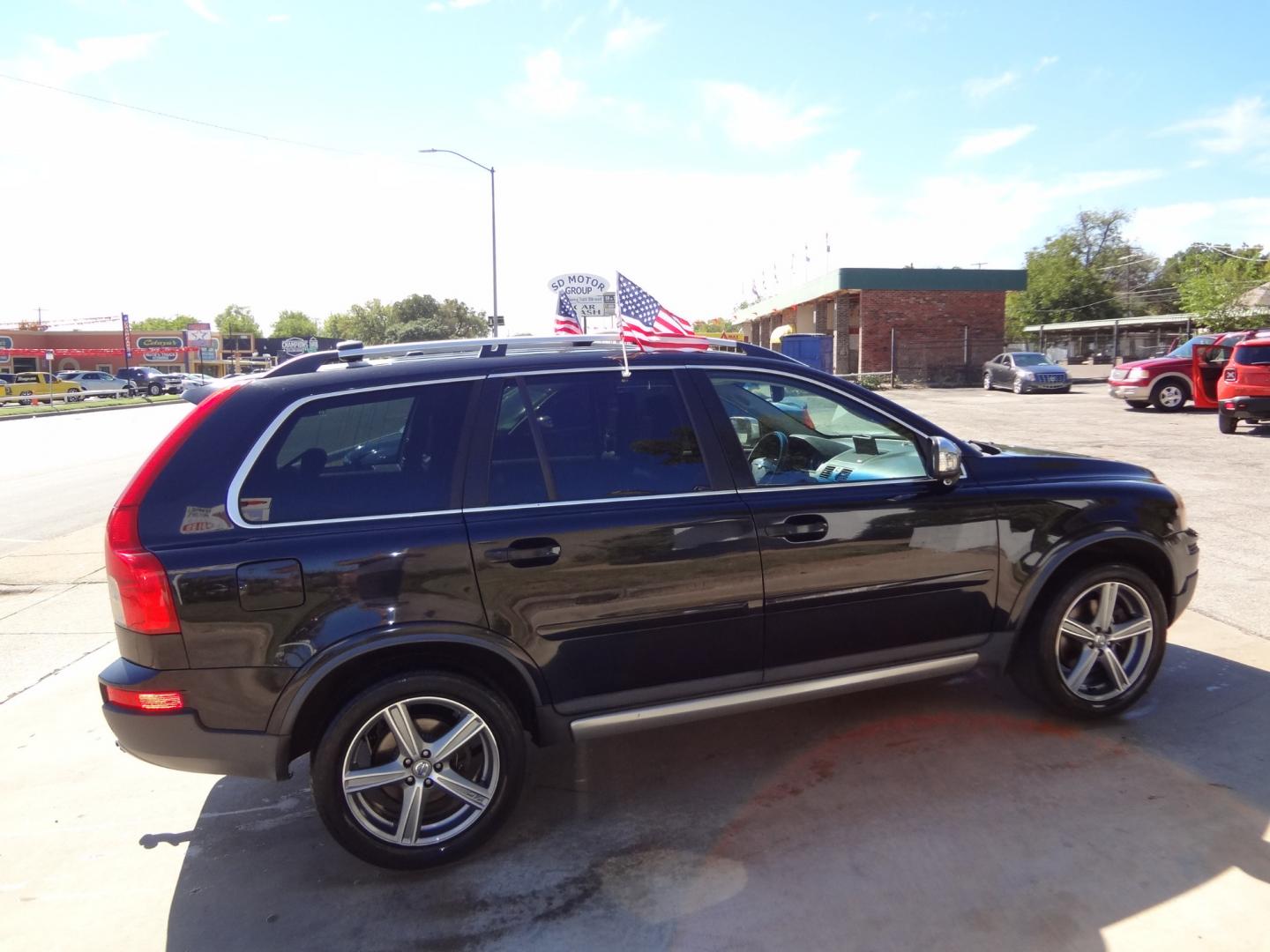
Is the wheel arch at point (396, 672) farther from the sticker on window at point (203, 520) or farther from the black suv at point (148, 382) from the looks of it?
the black suv at point (148, 382)

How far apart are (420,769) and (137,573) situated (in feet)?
3.85

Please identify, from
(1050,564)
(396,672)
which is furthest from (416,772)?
(1050,564)

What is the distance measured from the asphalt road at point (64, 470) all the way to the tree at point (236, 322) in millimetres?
105951

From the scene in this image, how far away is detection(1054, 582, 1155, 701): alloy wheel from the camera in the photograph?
12.6 feet

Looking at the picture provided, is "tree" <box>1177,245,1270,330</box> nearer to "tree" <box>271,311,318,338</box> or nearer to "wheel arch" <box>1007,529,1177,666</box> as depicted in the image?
"wheel arch" <box>1007,529,1177,666</box>

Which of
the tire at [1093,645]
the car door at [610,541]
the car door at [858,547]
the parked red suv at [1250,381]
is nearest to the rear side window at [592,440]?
the car door at [610,541]

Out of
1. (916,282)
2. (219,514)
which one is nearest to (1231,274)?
(916,282)

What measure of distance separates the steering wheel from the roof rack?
1.29 feet

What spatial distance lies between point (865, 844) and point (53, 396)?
52855 mm

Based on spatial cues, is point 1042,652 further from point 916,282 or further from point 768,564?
point 916,282

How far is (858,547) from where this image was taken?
3416mm

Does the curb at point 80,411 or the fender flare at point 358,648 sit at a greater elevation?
the fender flare at point 358,648

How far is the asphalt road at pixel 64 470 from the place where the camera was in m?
9.98

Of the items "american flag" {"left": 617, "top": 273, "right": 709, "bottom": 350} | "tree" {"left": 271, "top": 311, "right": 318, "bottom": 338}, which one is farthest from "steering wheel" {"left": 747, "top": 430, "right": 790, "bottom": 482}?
"tree" {"left": 271, "top": 311, "right": 318, "bottom": 338}
